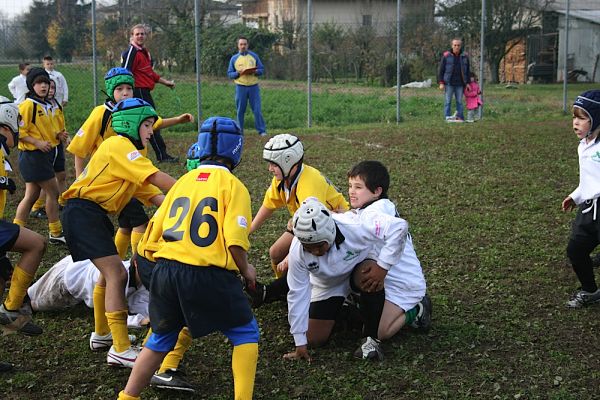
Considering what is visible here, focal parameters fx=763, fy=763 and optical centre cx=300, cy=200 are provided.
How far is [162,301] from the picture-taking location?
14.0 feet

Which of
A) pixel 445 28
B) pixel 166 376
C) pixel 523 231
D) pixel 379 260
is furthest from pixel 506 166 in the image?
pixel 445 28

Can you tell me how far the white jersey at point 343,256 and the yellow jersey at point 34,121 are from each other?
4.52 meters

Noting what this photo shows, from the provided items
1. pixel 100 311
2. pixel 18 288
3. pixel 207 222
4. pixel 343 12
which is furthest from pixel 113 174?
pixel 343 12

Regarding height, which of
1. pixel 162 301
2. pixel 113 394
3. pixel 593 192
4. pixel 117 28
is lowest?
pixel 113 394

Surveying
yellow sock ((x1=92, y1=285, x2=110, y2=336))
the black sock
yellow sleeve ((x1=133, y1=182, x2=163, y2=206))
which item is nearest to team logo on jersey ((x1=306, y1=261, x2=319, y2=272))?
the black sock

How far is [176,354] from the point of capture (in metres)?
4.87

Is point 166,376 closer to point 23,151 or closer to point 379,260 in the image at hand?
point 379,260

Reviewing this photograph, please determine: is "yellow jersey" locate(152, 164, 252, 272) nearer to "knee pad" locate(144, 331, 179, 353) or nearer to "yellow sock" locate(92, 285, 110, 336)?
"knee pad" locate(144, 331, 179, 353)

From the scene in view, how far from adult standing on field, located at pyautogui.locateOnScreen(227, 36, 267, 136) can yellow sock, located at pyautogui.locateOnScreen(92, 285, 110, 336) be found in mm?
10961

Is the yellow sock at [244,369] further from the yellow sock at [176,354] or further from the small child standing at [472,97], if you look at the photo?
the small child standing at [472,97]

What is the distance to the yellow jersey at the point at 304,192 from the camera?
18.6 ft

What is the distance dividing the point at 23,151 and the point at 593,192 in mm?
5994

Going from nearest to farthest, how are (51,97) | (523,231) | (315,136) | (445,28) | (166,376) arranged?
(166,376) < (523,231) < (51,97) < (315,136) < (445,28)

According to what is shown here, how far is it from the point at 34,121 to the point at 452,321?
530 centimetres
